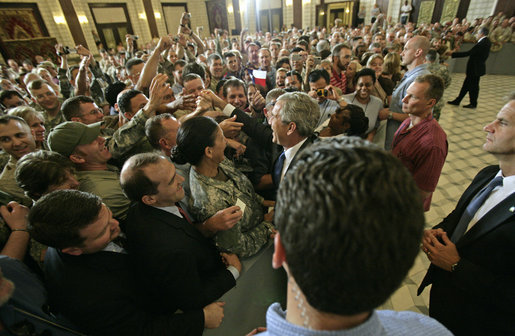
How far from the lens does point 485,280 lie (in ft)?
3.88

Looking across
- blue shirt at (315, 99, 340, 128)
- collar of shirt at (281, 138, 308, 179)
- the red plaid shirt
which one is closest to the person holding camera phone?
blue shirt at (315, 99, 340, 128)

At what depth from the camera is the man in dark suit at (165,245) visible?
1176 millimetres

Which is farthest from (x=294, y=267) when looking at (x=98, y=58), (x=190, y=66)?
(x=98, y=58)

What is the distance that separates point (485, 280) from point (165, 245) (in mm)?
1629

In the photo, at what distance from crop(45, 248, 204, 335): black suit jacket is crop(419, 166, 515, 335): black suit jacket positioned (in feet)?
4.78

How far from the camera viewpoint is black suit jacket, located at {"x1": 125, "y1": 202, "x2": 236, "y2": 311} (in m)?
1.17

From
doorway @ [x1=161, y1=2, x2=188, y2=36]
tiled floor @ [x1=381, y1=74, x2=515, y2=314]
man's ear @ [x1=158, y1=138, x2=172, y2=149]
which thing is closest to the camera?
man's ear @ [x1=158, y1=138, x2=172, y2=149]

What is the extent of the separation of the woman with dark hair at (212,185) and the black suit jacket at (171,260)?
0.17m

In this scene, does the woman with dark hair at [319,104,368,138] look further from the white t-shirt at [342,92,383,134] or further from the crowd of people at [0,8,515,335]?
the white t-shirt at [342,92,383,134]

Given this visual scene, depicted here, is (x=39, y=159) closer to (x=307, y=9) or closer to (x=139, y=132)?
(x=139, y=132)

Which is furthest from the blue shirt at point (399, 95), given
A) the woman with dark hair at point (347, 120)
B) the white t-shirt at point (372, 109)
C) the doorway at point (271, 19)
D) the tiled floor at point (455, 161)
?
the doorway at point (271, 19)

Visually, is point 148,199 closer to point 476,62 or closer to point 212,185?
point 212,185

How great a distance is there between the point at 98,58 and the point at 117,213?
53.1ft

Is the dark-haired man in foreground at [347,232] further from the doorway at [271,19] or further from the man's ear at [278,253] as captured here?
the doorway at [271,19]
